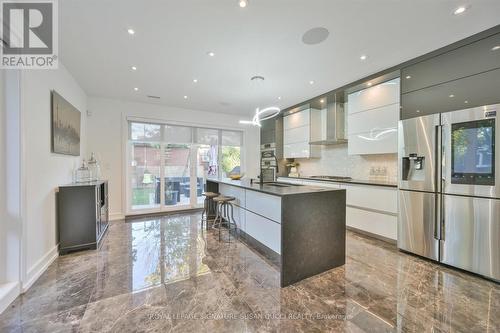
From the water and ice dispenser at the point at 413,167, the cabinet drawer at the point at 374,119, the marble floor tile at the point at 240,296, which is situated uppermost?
the cabinet drawer at the point at 374,119

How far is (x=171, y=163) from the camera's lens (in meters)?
5.52

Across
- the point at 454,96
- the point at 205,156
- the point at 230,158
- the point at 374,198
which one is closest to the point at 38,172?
the point at 205,156

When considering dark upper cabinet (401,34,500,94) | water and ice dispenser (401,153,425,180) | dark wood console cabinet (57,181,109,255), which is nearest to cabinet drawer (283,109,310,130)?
dark upper cabinet (401,34,500,94)

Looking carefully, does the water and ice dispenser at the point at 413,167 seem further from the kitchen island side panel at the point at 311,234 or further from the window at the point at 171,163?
the window at the point at 171,163

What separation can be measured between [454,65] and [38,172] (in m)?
5.31

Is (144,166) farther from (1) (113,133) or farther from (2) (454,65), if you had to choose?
(2) (454,65)

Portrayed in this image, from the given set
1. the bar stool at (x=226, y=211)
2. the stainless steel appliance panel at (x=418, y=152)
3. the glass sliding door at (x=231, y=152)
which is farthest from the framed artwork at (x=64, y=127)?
the stainless steel appliance panel at (x=418, y=152)

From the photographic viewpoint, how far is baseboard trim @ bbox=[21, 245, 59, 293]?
2.09 metres

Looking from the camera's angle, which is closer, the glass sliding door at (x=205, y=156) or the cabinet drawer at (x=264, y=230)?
the cabinet drawer at (x=264, y=230)

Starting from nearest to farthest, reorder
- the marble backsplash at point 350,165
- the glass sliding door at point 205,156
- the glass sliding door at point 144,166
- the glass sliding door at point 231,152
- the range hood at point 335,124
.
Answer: the marble backsplash at point 350,165, the range hood at point 335,124, the glass sliding door at point 144,166, the glass sliding door at point 205,156, the glass sliding door at point 231,152

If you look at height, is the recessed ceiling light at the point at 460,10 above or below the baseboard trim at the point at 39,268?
Answer: above

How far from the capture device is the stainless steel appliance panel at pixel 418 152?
2.69 metres

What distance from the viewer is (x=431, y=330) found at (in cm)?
155

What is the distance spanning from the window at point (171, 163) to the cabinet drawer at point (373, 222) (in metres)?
3.24
